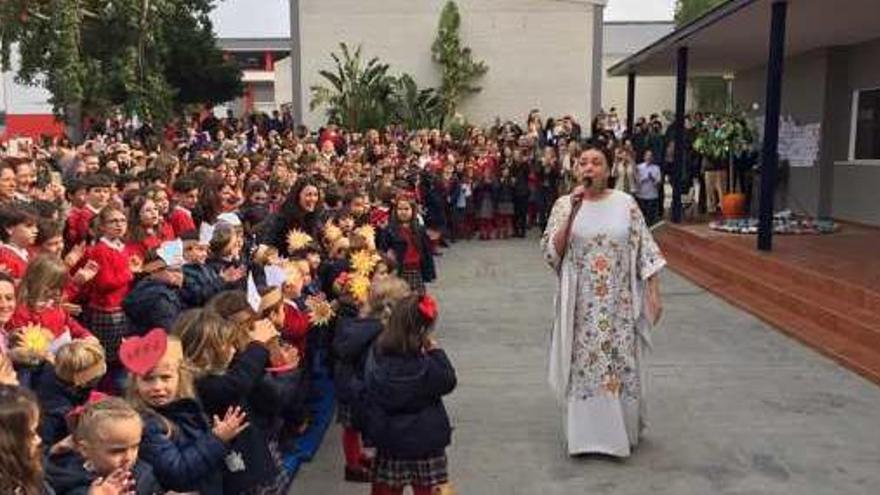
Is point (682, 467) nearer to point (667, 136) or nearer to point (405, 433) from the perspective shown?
point (405, 433)

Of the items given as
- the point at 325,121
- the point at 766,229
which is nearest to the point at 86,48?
the point at 325,121

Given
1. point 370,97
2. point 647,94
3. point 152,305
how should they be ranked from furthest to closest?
point 647,94 → point 370,97 → point 152,305

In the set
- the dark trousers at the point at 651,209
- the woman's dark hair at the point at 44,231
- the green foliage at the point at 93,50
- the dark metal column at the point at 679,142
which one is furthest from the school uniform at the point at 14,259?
the green foliage at the point at 93,50

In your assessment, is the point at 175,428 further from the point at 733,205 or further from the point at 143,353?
the point at 733,205

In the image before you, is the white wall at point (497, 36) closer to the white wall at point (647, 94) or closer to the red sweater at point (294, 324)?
the white wall at point (647, 94)

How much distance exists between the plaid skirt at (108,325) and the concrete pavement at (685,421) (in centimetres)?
143

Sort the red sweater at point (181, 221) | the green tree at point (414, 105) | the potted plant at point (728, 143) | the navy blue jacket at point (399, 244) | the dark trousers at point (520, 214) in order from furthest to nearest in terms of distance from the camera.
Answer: the green tree at point (414, 105), the dark trousers at point (520, 214), the potted plant at point (728, 143), the navy blue jacket at point (399, 244), the red sweater at point (181, 221)

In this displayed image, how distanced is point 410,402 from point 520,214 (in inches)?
543

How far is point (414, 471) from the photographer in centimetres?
444

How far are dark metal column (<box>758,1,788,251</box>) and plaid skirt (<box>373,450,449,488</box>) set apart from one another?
7.92 meters

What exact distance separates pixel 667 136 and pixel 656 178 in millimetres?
2898

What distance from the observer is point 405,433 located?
4.32 meters

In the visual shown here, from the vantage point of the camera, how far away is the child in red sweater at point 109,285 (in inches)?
234

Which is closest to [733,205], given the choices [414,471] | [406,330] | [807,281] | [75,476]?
[807,281]
